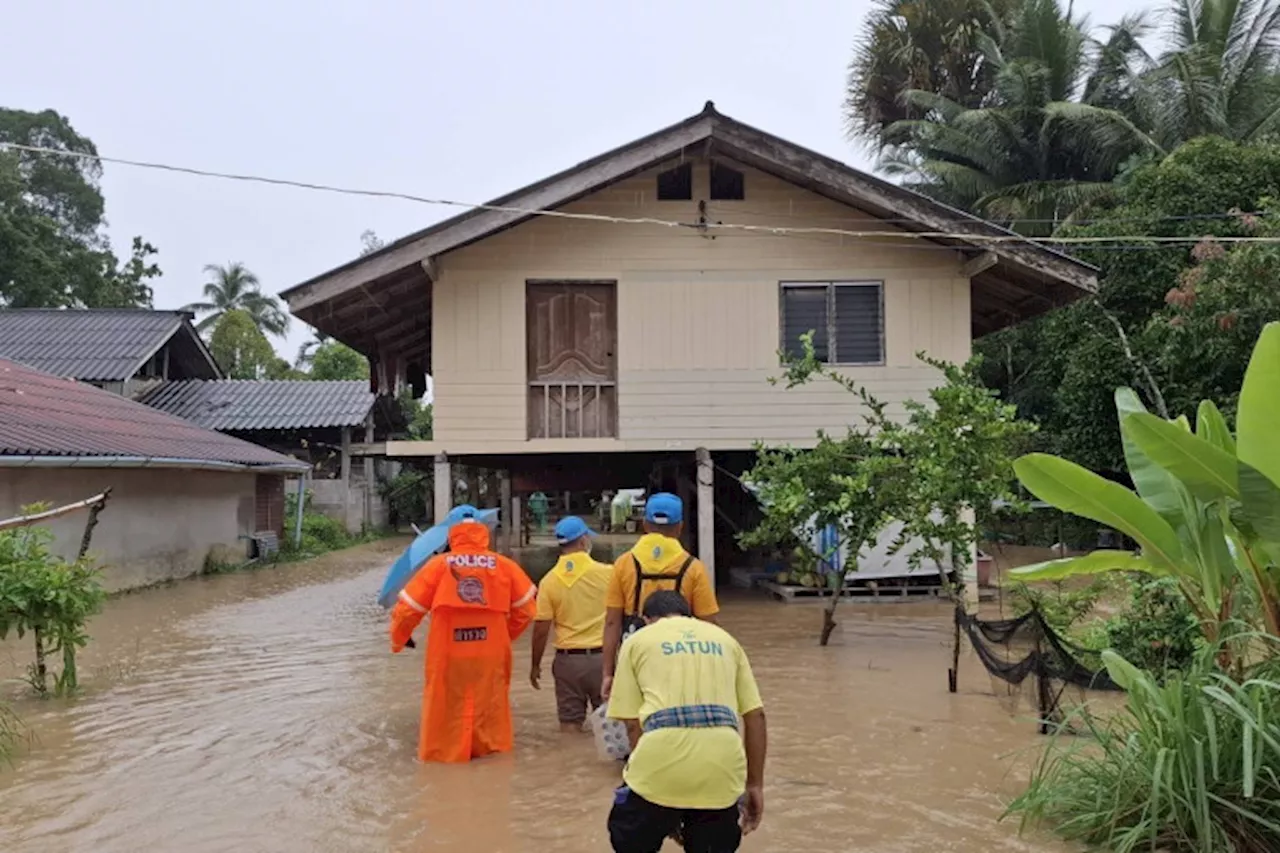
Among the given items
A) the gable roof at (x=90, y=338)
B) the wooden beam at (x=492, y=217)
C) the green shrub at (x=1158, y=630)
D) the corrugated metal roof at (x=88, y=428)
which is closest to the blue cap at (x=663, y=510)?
the green shrub at (x=1158, y=630)

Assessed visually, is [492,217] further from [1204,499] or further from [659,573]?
[1204,499]

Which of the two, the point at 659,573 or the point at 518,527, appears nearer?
the point at 659,573

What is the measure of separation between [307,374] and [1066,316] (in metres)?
36.2

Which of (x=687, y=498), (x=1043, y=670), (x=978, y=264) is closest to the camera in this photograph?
(x=1043, y=670)

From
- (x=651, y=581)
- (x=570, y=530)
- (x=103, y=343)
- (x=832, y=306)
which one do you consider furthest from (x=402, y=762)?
(x=103, y=343)

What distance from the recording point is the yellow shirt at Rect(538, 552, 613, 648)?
6.97m

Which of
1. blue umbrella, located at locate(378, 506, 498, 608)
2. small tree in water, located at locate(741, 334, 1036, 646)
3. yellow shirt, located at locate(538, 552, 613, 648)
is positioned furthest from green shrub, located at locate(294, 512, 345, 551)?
yellow shirt, located at locate(538, 552, 613, 648)

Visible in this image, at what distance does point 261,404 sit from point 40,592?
24002 mm

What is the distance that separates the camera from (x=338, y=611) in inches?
625

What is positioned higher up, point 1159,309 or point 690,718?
point 1159,309

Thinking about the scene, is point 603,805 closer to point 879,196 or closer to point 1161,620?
point 1161,620

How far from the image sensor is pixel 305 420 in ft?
98.0

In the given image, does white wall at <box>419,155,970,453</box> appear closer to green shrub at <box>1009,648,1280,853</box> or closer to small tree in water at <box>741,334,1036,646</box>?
small tree in water at <box>741,334,1036,646</box>

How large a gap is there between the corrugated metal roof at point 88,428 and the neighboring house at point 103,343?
19.9 feet
